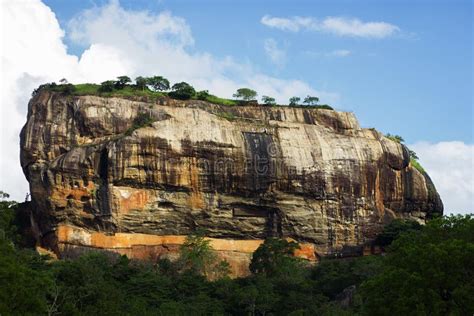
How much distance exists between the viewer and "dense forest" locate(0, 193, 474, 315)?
28.4 meters

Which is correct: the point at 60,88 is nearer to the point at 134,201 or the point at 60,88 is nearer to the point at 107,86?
the point at 107,86

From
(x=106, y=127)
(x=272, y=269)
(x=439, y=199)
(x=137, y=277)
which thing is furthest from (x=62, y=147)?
(x=439, y=199)

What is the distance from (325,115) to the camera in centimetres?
6397

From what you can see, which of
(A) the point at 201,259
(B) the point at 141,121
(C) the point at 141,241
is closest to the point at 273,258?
(A) the point at 201,259

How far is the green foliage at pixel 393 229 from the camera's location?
59031 mm

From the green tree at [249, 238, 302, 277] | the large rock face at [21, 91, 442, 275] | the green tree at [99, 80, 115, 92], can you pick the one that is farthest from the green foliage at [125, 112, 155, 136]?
the green tree at [249, 238, 302, 277]

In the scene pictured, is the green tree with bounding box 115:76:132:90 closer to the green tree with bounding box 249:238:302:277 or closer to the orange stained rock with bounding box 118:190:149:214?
the orange stained rock with bounding box 118:190:149:214

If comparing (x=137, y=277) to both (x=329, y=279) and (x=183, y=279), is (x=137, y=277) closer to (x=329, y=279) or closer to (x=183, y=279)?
(x=183, y=279)

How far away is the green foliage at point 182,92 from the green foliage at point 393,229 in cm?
1602

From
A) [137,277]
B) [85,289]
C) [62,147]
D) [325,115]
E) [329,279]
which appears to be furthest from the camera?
[325,115]

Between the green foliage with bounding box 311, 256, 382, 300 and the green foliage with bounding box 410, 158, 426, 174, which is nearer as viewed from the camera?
the green foliage with bounding box 311, 256, 382, 300

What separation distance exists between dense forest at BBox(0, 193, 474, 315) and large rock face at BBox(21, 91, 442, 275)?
1.93 metres

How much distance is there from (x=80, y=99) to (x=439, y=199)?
26.3m

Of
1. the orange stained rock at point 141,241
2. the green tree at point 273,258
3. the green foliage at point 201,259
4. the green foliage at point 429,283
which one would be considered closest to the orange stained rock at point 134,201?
the orange stained rock at point 141,241
